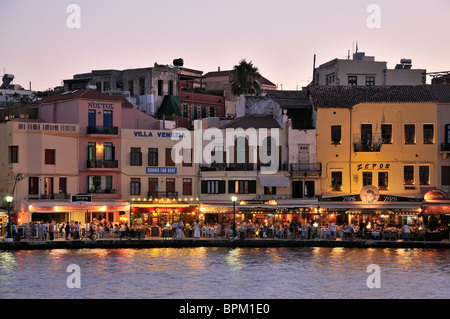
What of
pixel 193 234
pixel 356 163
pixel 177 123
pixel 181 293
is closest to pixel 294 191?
pixel 356 163

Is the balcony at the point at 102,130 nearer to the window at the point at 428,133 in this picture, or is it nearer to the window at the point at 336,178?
the window at the point at 336,178

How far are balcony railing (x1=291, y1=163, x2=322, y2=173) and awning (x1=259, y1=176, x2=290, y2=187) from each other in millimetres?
853

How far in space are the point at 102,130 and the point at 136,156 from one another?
2778mm

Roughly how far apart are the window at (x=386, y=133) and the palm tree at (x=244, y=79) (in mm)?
20647

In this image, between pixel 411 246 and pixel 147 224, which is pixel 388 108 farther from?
pixel 147 224

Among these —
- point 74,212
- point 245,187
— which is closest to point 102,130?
point 74,212

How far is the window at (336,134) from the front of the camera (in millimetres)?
65312

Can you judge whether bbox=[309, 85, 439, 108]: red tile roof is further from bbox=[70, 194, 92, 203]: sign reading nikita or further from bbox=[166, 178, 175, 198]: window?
bbox=[70, 194, 92, 203]: sign reading nikita

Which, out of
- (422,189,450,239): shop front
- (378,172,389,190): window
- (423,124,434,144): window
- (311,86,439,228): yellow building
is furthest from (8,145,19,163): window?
(423,124,434,144): window

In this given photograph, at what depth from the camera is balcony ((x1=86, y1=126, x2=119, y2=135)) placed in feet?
209

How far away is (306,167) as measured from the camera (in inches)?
2547

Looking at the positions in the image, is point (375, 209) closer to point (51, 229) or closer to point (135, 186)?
point (135, 186)

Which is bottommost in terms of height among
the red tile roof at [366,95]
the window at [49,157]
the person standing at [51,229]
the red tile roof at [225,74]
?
the person standing at [51,229]

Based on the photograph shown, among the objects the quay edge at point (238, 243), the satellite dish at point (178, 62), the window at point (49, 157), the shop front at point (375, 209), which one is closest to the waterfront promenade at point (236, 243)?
the quay edge at point (238, 243)
